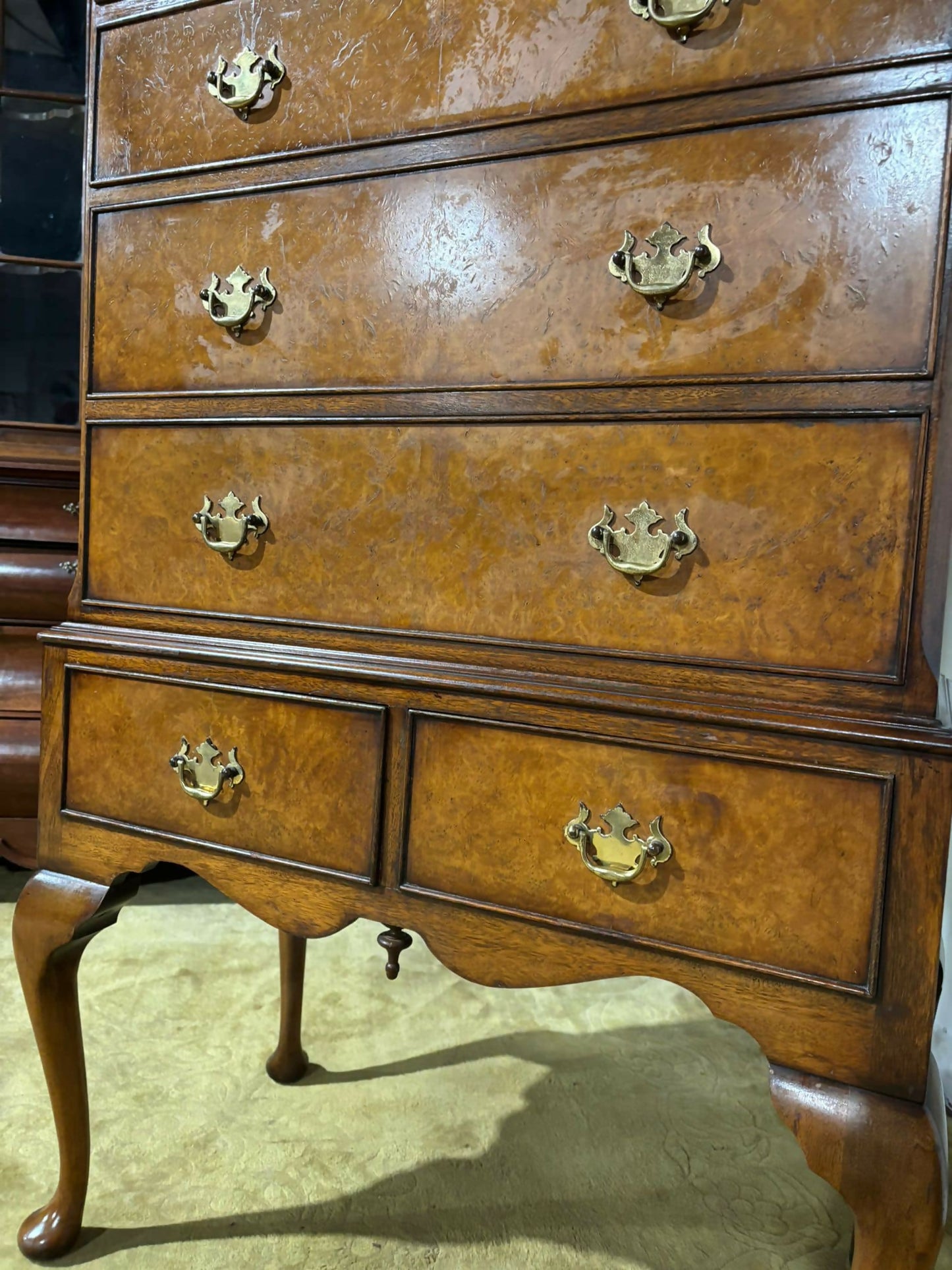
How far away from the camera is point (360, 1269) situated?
3.62 feet

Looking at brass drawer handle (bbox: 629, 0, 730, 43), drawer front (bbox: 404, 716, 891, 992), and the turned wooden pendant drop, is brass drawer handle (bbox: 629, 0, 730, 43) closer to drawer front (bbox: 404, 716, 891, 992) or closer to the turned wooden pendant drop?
drawer front (bbox: 404, 716, 891, 992)

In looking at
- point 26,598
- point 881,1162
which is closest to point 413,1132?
point 881,1162

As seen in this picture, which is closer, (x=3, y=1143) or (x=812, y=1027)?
(x=812, y=1027)

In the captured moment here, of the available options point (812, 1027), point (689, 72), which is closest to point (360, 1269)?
point (812, 1027)

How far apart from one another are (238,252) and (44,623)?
1.52 meters

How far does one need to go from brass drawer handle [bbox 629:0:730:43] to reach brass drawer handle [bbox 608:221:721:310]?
0.15 m

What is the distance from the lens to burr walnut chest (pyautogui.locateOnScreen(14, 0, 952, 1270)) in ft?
2.31

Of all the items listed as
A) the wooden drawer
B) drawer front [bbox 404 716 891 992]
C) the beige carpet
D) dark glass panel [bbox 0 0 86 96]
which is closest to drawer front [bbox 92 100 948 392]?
drawer front [bbox 404 716 891 992]

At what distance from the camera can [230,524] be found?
37.7 inches

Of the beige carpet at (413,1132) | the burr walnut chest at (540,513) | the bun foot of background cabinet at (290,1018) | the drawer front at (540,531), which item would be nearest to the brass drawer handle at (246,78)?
the burr walnut chest at (540,513)

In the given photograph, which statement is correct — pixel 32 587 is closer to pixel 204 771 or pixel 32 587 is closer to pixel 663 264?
pixel 204 771

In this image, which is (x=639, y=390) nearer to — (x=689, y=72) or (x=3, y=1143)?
(x=689, y=72)

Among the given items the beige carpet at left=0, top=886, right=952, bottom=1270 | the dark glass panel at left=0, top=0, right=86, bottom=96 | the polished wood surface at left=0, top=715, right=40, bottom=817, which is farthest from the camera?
the dark glass panel at left=0, top=0, right=86, bottom=96

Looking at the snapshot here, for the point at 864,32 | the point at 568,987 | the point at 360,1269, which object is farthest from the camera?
the point at 568,987
